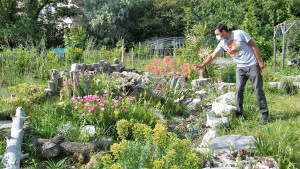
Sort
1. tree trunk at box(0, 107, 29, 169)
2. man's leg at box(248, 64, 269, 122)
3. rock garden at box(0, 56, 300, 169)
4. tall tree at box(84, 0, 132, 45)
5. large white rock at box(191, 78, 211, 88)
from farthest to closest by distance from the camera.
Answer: tall tree at box(84, 0, 132, 45) < large white rock at box(191, 78, 211, 88) < man's leg at box(248, 64, 269, 122) < tree trunk at box(0, 107, 29, 169) < rock garden at box(0, 56, 300, 169)

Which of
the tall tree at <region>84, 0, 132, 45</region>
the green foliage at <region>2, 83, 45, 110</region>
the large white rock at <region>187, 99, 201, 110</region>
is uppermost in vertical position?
the tall tree at <region>84, 0, 132, 45</region>

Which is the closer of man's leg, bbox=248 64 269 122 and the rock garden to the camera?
the rock garden

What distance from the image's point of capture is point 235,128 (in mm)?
3984

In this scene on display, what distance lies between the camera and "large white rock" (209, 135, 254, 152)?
120 inches

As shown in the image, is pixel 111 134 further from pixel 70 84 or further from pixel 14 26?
pixel 14 26

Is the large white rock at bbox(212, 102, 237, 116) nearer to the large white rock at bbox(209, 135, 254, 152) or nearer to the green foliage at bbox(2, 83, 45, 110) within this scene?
the large white rock at bbox(209, 135, 254, 152)

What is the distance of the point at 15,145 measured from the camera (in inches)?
121

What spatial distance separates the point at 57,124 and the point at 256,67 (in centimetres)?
315

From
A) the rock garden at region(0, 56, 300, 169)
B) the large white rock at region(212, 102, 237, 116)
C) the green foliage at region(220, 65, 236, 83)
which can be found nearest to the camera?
the rock garden at region(0, 56, 300, 169)

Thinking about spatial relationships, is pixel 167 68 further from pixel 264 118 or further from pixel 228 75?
pixel 264 118

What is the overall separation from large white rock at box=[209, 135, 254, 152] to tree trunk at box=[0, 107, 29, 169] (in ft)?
7.21

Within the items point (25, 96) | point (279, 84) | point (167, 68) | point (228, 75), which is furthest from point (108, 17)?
point (25, 96)

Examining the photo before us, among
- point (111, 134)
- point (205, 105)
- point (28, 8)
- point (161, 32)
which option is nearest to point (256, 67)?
point (205, 105)

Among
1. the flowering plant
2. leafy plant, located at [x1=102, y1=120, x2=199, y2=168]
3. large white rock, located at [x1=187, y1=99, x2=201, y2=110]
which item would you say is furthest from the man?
leafy plant, located at [x1=102, y1=120, x2=199, y2=168]
